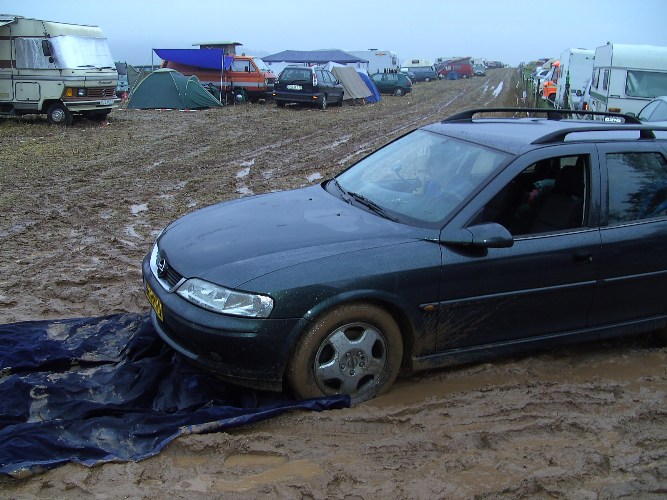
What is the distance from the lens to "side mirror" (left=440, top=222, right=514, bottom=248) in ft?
12.0

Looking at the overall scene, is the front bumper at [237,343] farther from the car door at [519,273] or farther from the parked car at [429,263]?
the car door at [519,273]

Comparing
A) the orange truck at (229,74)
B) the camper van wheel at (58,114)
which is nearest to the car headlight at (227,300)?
the camper van wheel at (58,114)

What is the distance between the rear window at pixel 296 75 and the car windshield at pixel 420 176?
66.7ft

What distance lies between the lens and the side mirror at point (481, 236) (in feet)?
12.0

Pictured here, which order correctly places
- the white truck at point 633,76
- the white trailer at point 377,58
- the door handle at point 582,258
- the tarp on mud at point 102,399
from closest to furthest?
the tarp on mud at point 102,399, the door handle at point 582,258, the white truck at point 633,76, the white trailer at point 377,58

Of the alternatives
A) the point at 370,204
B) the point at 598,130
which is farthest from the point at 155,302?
the point at 598,130

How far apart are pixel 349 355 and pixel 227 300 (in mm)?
762

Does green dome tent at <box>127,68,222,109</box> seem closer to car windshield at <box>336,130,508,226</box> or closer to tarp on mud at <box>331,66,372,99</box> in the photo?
tarp on mud at <box>331,66,372,99</box>

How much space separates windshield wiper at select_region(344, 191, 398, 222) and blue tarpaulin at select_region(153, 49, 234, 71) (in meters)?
23.0

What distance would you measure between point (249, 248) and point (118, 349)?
1.33 m

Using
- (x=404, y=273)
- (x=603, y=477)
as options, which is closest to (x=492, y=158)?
(x=404, y=273)

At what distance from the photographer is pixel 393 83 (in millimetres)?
36594

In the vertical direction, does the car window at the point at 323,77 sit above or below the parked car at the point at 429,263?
above

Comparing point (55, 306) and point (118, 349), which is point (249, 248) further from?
point (55, 306)
